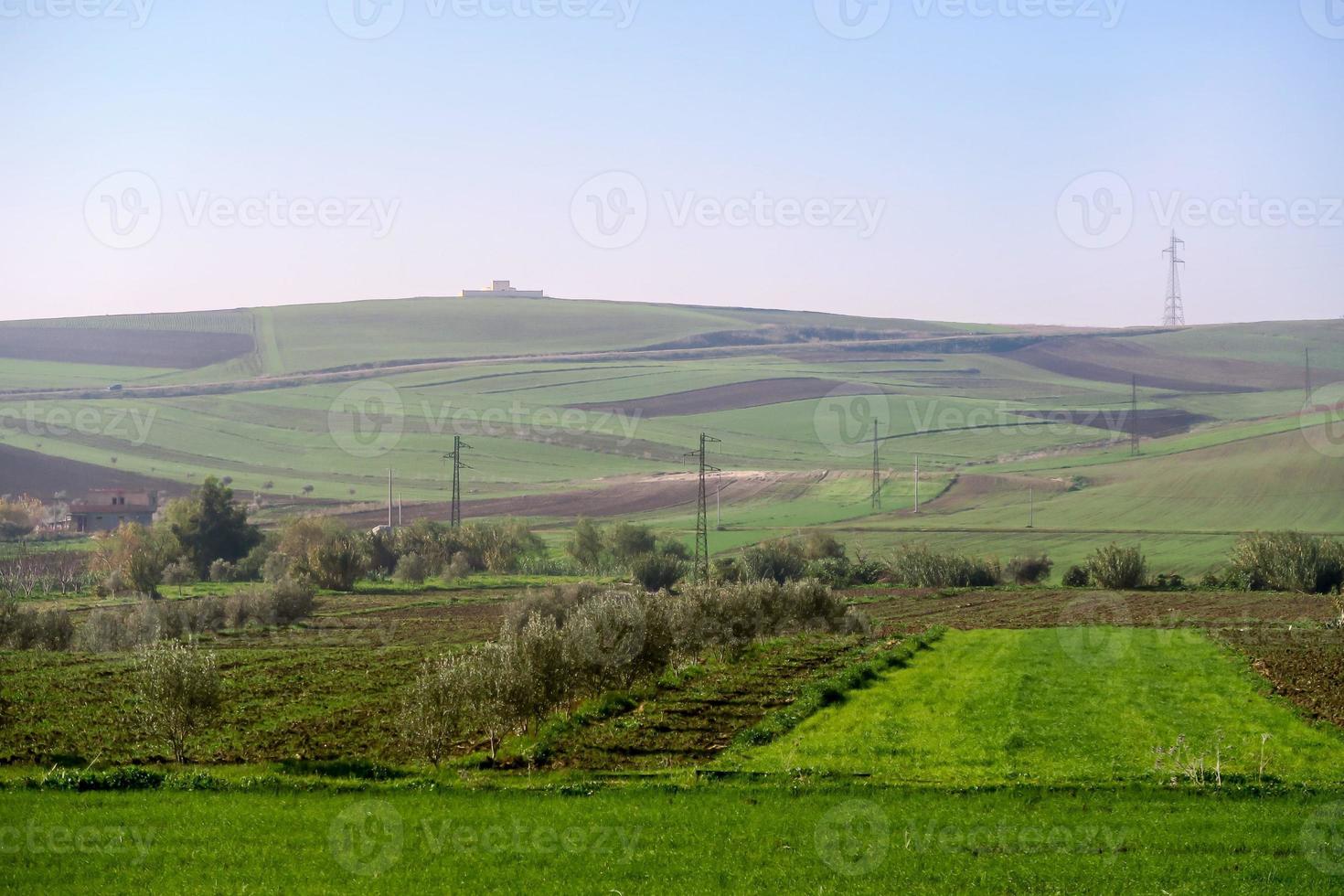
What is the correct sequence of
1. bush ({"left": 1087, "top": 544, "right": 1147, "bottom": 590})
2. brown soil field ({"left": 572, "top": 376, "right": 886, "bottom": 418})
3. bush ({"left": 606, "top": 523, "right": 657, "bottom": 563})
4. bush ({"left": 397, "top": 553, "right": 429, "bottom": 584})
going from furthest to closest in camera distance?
brown soil field ({"left": 572, "top": 376, "right": 886, "bottom": 418}) → bush ({"left": 606, "top": 523, "right": 657, "bottom": 563}) → bush ({"left": 397, "top": 553, "right": 429, "bottom": 584}) → bush ({"left": 1087, "top": 544, "right": 1147, "bottom": 590})

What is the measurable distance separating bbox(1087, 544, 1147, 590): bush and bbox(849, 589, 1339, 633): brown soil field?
243 cm

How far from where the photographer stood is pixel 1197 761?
54.7ft

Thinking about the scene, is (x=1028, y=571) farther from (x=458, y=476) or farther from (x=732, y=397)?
(x=732, y=397)

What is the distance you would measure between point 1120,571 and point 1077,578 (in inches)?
109

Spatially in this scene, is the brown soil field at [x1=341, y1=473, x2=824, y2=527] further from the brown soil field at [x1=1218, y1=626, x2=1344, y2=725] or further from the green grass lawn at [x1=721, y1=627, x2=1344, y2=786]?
the green grass lawn at [x1=721, y1=627, x2=1344, y2=786]

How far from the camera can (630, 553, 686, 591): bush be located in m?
62.7

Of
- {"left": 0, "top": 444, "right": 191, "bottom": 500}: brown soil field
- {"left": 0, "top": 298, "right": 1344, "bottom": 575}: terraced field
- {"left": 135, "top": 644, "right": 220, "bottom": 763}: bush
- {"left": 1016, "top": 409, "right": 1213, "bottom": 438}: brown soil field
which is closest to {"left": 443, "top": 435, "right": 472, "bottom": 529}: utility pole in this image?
{"left": 0, "top": 298, "right": 1344, "bottom": 575}: terraced field

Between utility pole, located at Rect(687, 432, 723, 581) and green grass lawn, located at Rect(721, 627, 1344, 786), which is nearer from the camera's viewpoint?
green grass lawn, located at Rect(721, 627, 1344, 786)

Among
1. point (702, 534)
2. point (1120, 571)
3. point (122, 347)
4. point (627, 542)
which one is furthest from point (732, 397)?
point (1120, 571)

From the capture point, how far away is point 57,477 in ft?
328

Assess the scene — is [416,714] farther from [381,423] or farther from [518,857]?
[381,423]

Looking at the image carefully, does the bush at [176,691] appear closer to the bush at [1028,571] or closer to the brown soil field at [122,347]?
the bush at [1028,571]

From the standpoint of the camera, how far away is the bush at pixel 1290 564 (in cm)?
5697

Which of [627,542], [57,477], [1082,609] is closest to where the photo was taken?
[1082,609]
